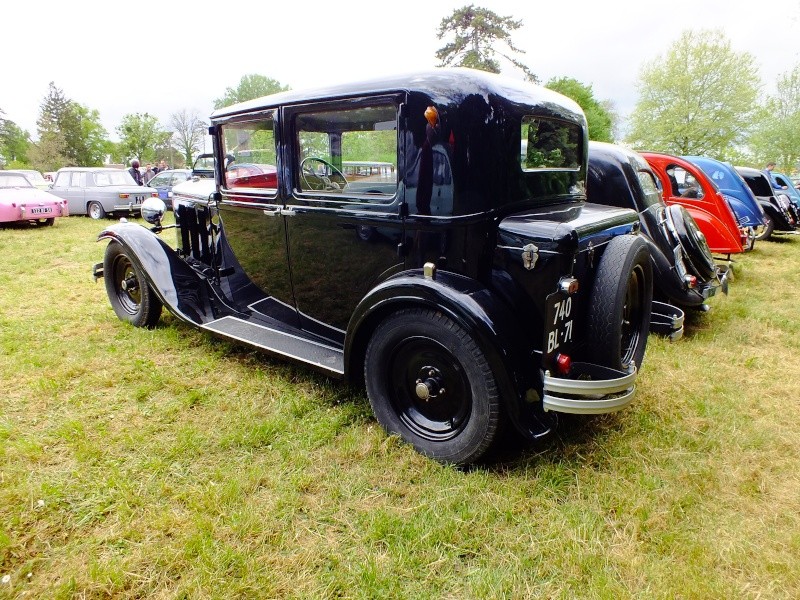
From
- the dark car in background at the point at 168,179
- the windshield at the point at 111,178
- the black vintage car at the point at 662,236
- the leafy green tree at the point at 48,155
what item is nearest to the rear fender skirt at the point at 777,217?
the black vintage car at the point at 662,236

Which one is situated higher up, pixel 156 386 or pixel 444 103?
pixel 444 103

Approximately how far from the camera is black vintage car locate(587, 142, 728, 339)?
4504mm

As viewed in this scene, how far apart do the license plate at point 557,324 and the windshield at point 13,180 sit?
1389 cm

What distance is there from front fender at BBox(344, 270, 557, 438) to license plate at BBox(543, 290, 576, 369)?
10 centimetres

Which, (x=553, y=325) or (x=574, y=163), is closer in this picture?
(x=553, y=325)

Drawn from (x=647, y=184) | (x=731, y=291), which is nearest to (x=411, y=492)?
(x=647, y=184)

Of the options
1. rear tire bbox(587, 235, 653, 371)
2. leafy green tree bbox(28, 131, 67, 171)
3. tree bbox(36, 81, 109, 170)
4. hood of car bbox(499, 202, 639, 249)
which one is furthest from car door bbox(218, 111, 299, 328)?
tree bbox(36, 81, 109, 170)

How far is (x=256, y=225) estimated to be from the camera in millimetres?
3568

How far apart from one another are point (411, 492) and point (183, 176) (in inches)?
Result: 576

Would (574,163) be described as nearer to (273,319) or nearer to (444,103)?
(444,103)

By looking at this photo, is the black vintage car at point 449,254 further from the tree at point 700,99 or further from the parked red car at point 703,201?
the tree at point 700,99

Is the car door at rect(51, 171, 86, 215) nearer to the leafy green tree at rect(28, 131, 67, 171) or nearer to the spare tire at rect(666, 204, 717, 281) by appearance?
the spare tire at rect(666, 204, 717, 281)

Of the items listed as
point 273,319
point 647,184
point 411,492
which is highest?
Answer: point 647,184

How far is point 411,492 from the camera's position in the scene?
2.42 meters
